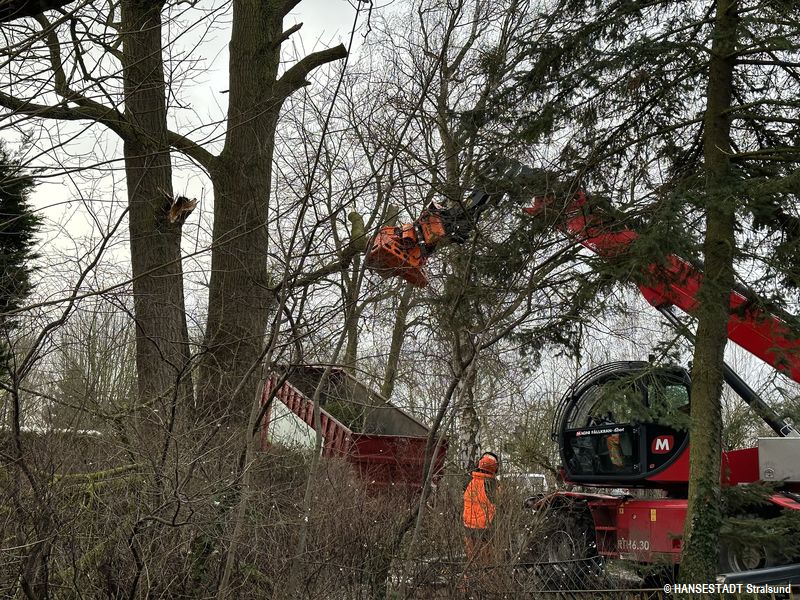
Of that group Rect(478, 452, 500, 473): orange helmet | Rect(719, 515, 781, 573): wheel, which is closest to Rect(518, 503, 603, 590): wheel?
Rect(478, 452, 500, 473): orange helmet

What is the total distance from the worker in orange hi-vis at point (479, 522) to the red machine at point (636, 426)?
3.38 feet

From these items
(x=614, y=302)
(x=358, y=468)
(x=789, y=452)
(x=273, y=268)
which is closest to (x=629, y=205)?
(x=614, y=302)

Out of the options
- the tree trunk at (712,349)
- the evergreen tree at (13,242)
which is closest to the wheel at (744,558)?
the tree trunk at (712,349)

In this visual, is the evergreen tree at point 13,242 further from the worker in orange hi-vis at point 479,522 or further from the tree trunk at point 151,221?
the worker in orange hi-vis at point 479,522

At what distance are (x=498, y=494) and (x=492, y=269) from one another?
2484 mm

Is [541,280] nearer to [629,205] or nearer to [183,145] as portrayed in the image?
[629,205]

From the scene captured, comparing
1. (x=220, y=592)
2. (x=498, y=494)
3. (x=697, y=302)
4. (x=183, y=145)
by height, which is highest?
(x=183, y=145)

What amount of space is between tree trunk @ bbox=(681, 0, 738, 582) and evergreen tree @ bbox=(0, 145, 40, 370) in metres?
5.41

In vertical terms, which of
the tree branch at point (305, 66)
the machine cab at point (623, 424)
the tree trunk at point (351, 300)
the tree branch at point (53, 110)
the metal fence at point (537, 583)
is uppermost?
the tree branch at point (305, 66)

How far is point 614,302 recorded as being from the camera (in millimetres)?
7930

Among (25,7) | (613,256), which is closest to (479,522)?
(613,256)

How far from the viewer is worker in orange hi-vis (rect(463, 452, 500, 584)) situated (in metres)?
6.06

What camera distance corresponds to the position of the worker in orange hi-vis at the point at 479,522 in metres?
6.06

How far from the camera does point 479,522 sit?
6.93 m
